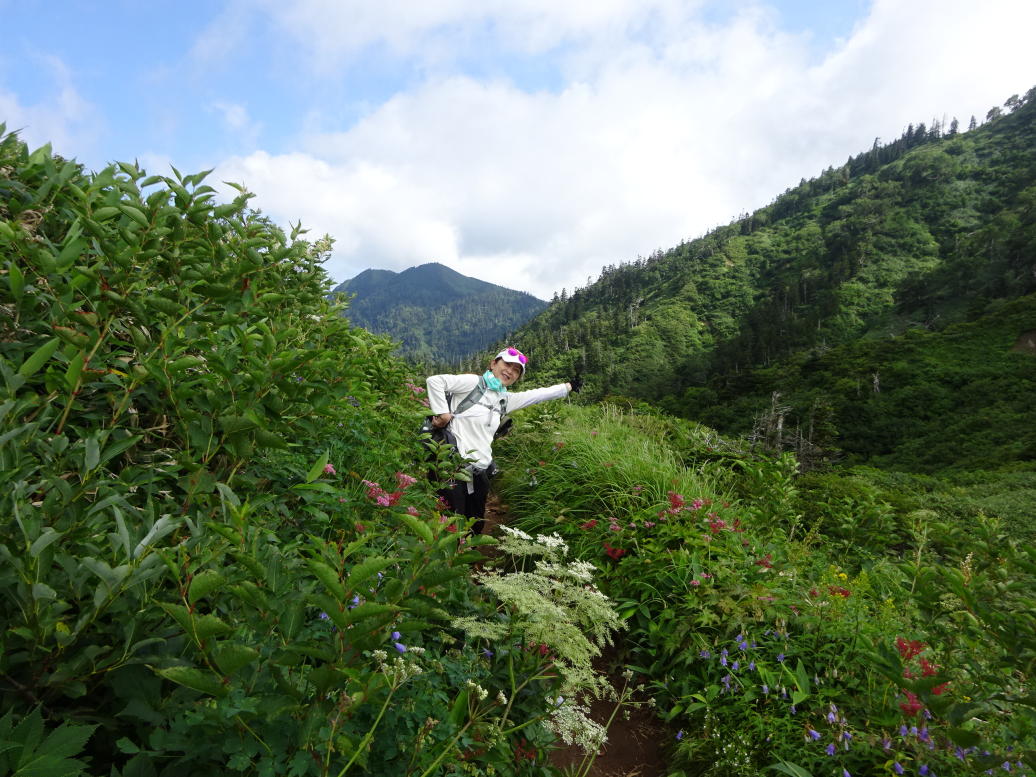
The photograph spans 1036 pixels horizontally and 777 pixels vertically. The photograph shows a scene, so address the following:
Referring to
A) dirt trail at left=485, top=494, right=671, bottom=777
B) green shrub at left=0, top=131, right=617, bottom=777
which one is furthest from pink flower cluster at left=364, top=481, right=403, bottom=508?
dirt trail at left=485, top=494, right=671, bottom=777

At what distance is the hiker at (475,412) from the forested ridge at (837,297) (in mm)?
45919

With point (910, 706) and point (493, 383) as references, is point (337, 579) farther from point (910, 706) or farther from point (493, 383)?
point (493, 383)

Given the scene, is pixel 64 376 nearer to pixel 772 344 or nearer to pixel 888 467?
pixel 888 467

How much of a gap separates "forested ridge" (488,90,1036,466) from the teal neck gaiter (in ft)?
151

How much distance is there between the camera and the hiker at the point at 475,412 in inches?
192

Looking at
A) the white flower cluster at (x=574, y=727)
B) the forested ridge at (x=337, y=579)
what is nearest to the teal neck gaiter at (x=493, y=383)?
the forested ridge at (x=337, y=579)

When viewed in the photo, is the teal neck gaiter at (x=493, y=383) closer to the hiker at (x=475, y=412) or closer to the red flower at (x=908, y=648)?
the hiker at (x=475, y=412)

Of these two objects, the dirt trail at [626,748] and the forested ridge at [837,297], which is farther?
the forested ridge at [837,297]

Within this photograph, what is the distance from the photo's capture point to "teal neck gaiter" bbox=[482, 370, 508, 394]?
16.7 ft

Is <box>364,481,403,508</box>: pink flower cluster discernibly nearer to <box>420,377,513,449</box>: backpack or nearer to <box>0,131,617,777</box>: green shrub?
<box>0,131,617,777</box>: green shrub

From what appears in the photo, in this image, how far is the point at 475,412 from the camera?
16.4 feet

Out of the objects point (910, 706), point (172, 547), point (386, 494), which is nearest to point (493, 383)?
point (386, 494)

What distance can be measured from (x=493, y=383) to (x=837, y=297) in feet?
365

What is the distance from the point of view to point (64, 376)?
1239 mm
